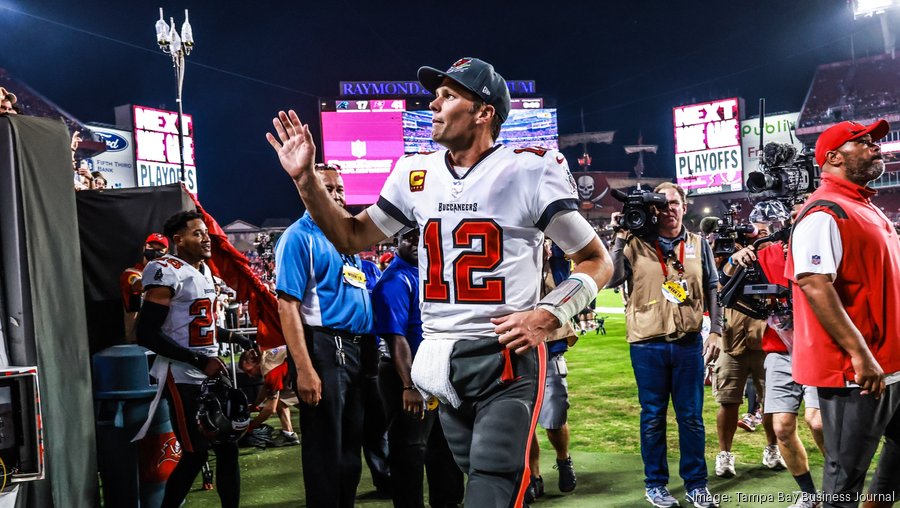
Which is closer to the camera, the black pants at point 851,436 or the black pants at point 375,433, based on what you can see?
the black pants at point 851,436

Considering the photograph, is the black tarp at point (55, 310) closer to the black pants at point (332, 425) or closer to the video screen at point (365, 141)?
the black pants at point (332, 425)

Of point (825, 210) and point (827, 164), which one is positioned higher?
point (827, 164)

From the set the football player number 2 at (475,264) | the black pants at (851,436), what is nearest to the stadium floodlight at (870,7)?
the black pants at (851,436)

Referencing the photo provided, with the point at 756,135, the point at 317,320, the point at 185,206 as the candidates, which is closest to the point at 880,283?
the point at 317,320

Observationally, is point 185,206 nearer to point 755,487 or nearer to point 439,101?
point 439,101

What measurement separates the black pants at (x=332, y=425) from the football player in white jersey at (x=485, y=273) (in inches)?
57.5

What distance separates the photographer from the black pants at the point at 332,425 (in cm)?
427

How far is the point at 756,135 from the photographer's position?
49406 millimetres

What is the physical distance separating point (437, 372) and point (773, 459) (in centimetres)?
460

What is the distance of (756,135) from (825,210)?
50.0 meters

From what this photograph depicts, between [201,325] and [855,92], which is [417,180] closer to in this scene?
[201,325]

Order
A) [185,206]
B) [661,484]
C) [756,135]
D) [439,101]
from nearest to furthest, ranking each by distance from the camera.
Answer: [439,101], [661,484], [185,206], [756,135]

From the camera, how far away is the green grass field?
5727mm

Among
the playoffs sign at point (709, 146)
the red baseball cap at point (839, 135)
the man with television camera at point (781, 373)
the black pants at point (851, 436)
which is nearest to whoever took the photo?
the black pants at point (851, 436)
